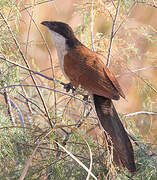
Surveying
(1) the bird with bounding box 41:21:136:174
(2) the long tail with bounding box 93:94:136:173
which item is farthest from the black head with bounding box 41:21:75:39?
(2) the long tail with bounding box 93:94:136:173

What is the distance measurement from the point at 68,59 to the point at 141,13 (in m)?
3.46

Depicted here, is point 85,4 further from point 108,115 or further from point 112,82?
point 108,115

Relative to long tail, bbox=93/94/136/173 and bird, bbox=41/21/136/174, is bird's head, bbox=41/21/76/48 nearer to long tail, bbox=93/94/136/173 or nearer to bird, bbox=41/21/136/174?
bird, bbox=41/21/136/174

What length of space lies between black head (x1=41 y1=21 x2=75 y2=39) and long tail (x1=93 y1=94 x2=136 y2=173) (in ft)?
1.45

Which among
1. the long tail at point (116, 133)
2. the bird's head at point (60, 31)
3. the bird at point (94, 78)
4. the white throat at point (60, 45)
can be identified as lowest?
the long tail at point (116, 133)

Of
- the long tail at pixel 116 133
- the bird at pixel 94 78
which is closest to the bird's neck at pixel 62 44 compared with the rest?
the bird at pixel 94 78

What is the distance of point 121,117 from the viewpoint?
1.97 m

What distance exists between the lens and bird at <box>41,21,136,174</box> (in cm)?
180

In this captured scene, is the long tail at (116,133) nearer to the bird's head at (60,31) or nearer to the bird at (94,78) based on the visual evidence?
the bird at (94,78)

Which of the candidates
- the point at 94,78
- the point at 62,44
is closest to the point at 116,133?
the point at 94,78

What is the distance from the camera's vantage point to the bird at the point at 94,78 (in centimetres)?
180

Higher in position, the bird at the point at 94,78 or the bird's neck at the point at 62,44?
the bird's neck at the point at 62,44

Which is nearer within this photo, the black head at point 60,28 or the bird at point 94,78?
the bird at point 94,78

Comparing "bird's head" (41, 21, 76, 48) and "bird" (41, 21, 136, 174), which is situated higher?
"bird's head" (41, 21, 76, 48)
